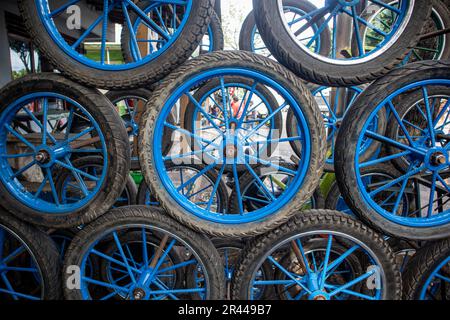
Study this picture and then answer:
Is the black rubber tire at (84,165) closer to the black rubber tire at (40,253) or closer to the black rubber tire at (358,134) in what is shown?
the black rubber tire at (40,253)

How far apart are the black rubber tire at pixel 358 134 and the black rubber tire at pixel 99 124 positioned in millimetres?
1089

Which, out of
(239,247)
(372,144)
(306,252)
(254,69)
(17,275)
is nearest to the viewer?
(254,69)

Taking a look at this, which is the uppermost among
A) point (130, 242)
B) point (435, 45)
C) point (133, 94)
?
point (435, 45)

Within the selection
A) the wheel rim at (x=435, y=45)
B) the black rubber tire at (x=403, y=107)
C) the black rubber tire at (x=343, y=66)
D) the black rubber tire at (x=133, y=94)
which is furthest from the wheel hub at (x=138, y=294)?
the wheel rim at (x=435, y=45)

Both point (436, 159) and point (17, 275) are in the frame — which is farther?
point (17, 275)

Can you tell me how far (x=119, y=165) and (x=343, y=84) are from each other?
46.3 inches

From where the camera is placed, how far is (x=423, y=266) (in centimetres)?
131

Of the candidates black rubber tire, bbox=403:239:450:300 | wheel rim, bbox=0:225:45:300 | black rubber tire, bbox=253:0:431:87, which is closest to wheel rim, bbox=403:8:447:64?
black rubber tire, bbox=253:0:431:87

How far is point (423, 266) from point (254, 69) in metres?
1.35

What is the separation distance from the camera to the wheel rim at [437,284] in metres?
1.30

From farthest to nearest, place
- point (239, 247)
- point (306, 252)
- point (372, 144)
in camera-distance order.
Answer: point (372, 144)
point (239, 247)
point (306, 252)

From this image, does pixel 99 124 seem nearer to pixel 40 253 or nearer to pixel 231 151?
pixel 231 151

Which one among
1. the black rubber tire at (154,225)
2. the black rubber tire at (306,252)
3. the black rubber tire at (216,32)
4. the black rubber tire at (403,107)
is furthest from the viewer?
the black rubber tire at (216,32)

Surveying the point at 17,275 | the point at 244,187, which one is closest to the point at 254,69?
the point at 244,187
